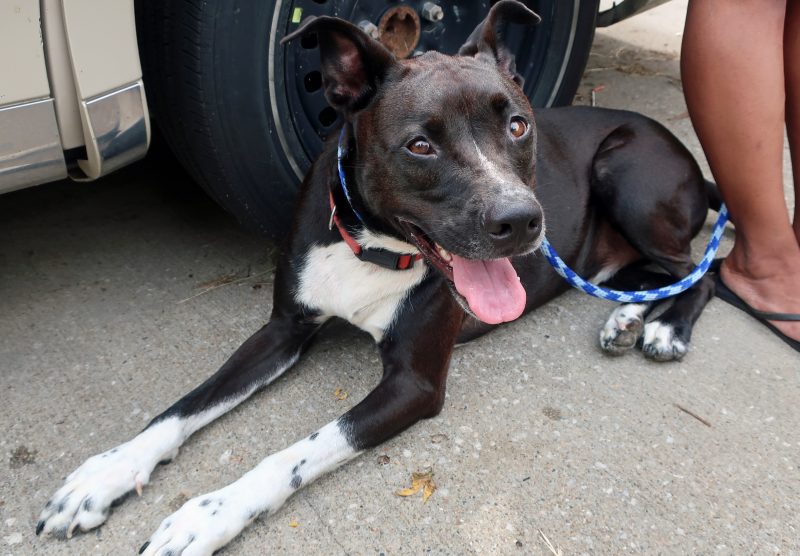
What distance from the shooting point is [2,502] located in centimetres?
215

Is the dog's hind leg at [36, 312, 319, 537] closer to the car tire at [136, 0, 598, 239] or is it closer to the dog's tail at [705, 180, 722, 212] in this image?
the car tire at [136, 0, 598, 239]

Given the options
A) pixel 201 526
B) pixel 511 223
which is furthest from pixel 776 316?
pixel 201 526

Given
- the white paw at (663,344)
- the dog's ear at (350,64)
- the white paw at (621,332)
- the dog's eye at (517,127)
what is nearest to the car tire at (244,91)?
the dog's ear at (350,64)

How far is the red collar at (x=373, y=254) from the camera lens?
250 centimetres

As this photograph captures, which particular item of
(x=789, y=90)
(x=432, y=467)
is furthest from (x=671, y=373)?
(x=789, y=90)

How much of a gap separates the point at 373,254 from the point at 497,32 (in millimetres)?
833

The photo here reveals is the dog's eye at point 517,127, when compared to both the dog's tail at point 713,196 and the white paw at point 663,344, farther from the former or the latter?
the dog's tail at point 713,196

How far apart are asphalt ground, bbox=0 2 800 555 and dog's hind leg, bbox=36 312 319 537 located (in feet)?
0.17

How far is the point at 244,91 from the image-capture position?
2.62 metres

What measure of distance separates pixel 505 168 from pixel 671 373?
1.19m

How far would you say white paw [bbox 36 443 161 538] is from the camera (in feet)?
6.74

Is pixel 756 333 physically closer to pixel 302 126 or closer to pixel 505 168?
pixel 505 168

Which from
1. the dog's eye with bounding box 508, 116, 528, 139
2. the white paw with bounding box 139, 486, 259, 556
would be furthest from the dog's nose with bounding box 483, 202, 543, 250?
the white paw with bounding box 139, 486, 259, 556

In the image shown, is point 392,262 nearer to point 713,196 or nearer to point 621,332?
point 621,332
